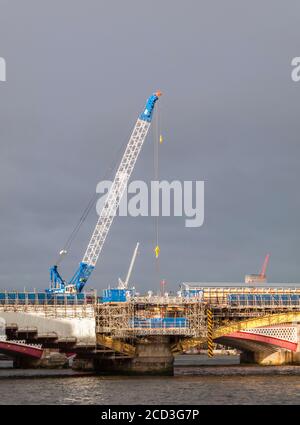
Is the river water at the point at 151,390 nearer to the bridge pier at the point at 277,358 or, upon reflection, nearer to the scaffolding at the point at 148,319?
the scaffolding at the point at 148,319

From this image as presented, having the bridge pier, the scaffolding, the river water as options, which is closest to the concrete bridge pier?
the scaffolding

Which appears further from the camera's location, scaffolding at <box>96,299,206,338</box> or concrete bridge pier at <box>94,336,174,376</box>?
concrete bridge pier at <box>94,336,174,376</box>

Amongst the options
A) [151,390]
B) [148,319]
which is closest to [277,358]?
[148,319]

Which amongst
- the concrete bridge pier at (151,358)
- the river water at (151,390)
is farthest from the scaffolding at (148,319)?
the river water at (151,390)

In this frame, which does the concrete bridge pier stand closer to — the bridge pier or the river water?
the river water

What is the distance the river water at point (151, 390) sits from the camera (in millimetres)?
90312

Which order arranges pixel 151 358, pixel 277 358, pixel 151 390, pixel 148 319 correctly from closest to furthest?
pixel 151 390 < pixel 151 358 < pixel 148 319 < pixel 277 358

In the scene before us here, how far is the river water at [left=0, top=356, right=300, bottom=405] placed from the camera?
9031cm

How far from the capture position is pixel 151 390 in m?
101

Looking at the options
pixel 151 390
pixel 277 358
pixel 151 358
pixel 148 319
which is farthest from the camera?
pixel 277 358

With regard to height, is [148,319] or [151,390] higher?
[148,319]

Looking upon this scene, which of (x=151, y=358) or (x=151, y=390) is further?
(x=151, y=358)

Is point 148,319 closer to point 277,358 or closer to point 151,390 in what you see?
point 151,390

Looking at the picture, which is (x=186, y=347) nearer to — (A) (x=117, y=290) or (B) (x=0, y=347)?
Result: (A) (x=117, y=290)
